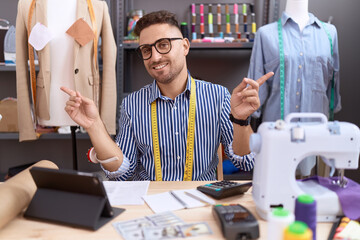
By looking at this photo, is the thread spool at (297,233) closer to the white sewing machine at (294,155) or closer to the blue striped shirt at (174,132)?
the white sewing machine at (294,155)

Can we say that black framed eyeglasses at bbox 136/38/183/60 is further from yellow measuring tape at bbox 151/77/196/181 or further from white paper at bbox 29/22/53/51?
white paper at bbox 29/22/53/51

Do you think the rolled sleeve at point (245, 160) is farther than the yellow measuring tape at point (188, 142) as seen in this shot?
No

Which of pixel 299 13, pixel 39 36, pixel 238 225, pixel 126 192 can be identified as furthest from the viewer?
pixel 299 13

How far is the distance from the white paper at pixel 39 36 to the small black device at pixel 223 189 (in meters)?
1.74

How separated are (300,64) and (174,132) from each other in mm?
1266

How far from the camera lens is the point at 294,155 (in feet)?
3.70

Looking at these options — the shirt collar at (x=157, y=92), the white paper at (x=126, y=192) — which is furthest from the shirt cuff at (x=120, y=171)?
the shirt collar at (x=157, y=92)

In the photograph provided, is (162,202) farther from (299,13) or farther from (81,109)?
(299,13)

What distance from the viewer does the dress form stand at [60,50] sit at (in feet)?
8.48

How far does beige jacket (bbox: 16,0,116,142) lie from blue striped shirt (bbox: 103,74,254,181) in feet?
2.70

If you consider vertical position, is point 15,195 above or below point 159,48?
below

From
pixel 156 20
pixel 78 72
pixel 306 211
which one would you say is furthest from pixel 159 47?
pixel 306 211

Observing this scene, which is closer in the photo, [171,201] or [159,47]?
[171,201]

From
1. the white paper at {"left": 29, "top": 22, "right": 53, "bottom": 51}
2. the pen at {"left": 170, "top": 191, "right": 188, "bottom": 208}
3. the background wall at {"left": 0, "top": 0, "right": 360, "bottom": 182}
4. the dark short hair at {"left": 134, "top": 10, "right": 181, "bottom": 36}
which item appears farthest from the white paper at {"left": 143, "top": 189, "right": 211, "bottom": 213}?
the background wall at {"left": 0, "top": 0, "right": 360, "bottom": 182}
